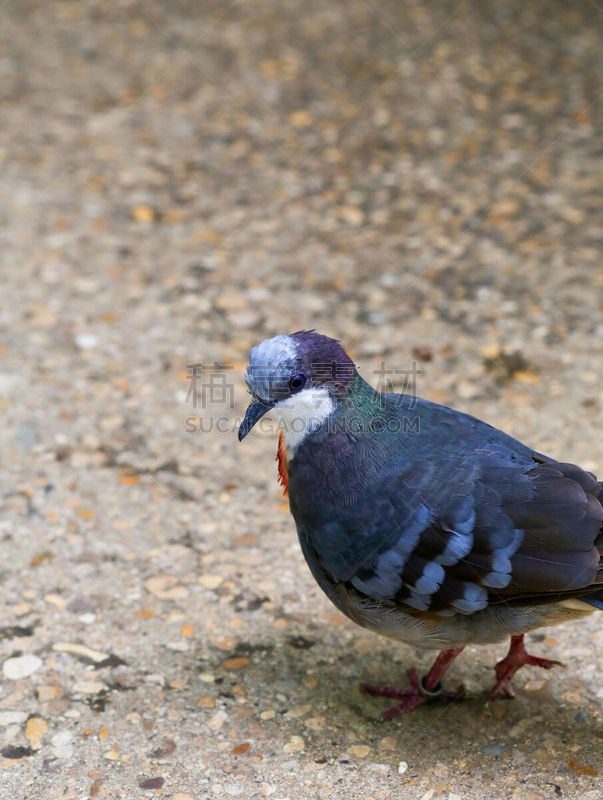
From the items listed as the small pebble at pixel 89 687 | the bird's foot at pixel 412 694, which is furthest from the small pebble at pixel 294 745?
the small pebble at pixel 89 687

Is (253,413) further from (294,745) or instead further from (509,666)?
(509,666)

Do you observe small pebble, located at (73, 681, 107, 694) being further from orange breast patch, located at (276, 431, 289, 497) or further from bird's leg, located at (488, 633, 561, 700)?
bird's leg, located at (488, 633, 561, 700)

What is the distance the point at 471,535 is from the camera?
3430 mm

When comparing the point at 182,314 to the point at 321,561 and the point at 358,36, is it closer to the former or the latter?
the point at 321,561

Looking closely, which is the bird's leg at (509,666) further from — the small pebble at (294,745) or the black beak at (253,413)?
the black beak at (253,413)

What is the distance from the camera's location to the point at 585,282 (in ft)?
21.1

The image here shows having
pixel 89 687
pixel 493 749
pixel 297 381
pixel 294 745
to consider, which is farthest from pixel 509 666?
pixel 89 687

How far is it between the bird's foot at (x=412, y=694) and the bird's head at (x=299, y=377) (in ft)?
3.90

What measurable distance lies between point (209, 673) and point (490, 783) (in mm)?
1254

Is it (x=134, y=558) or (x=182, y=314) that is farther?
(x=182, y=314)

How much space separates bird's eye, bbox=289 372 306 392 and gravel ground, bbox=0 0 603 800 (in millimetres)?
1310

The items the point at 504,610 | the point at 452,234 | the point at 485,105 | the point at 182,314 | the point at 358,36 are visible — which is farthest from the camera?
the point at 358,36

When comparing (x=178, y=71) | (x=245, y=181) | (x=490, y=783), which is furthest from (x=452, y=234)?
(x=490, y=783)

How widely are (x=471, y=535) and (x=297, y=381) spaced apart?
0.85m
